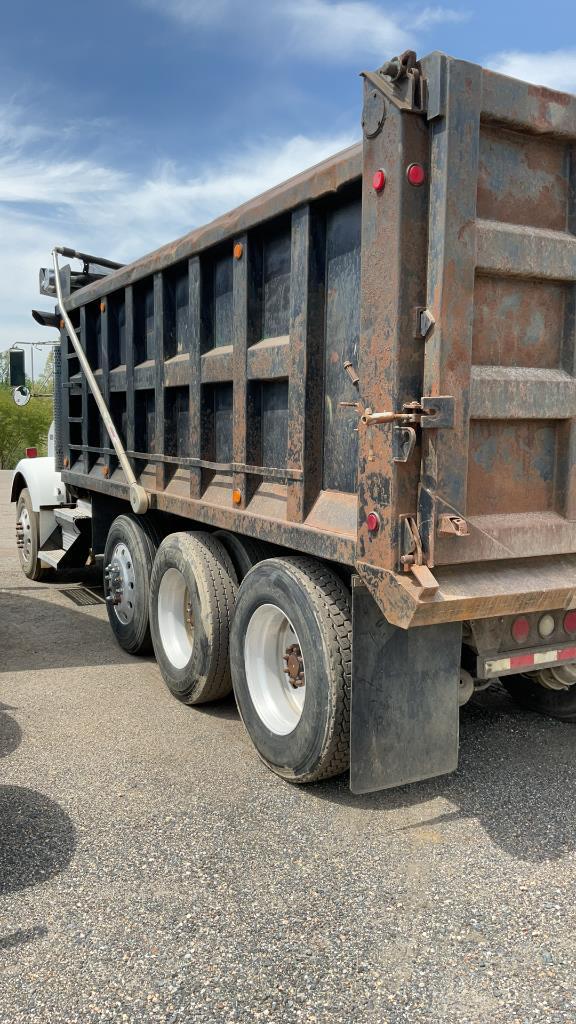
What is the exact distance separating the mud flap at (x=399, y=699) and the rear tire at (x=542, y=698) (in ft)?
3.96

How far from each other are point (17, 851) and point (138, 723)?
1.46 meters

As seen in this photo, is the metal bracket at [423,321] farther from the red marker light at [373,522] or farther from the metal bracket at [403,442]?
the red marker light at [373,522]

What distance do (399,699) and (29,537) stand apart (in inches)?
244

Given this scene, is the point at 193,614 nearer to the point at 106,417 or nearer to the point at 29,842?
the point at 29,842

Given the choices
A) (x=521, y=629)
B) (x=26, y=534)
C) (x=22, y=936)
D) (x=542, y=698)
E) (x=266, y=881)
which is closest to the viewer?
(x=22, y=936)

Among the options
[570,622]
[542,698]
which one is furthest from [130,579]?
[570,622]

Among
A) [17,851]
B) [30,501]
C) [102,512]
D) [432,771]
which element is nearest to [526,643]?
[432,771]

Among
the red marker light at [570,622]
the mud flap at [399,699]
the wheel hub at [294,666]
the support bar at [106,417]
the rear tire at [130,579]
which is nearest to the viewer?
the mud flap at [399,699]

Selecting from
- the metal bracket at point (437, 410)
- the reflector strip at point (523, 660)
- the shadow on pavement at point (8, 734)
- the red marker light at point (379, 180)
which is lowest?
the shadow on pavement at point (8, 734)

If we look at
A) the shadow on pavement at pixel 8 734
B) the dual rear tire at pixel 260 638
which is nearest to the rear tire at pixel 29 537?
the dual rear tire at pixel 260 638

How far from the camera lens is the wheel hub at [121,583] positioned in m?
5.97

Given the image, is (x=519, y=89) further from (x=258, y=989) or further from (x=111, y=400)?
(x=111, y=400)

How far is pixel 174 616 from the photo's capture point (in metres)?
5.28

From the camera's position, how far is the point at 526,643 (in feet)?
11.8
